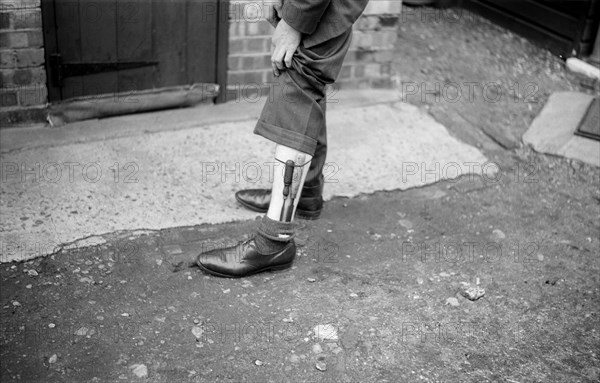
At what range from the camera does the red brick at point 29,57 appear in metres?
3.89

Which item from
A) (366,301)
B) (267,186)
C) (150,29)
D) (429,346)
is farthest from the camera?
(150,29)

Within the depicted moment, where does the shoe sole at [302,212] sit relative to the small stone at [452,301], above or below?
above

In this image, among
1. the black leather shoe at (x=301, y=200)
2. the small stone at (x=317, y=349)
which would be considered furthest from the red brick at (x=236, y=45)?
the small stone at (x=317, y=349)

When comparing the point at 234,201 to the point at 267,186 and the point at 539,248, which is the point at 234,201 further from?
the point at 539,248

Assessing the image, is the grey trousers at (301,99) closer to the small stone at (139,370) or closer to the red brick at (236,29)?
the small stone at (139,370)

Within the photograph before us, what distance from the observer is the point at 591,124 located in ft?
14.7

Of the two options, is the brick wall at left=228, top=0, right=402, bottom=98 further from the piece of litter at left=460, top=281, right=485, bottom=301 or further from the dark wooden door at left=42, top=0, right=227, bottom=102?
the piece of litter at left=460, top=281, right=485, bottom=301

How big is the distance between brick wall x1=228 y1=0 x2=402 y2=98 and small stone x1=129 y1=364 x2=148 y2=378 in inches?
87.1

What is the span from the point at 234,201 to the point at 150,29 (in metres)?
1.18

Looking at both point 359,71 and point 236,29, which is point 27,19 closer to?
point 236,29

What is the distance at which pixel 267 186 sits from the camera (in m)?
3.82

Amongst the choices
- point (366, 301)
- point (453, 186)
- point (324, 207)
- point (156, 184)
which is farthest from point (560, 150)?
point (156, 184)

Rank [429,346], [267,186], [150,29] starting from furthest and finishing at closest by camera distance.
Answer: [150,29] → [267,186] → [429,346]

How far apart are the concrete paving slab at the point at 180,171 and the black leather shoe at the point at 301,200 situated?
0.05 meters
